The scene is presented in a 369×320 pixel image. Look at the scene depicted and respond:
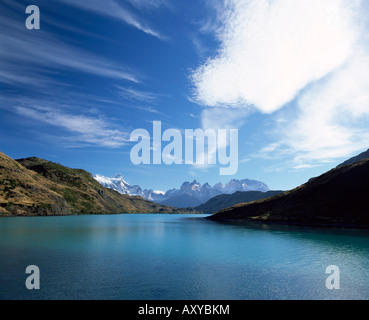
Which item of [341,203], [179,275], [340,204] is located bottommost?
[179,275]

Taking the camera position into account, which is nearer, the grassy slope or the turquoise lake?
the turquoise lake

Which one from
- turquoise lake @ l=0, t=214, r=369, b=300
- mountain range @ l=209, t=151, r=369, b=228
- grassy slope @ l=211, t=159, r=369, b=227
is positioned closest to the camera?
turquoise lake @ l=0, t=214, r=369, b=300

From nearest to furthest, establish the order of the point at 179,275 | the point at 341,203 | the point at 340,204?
1. the point at 179,275
2. the point at 340,204
3. the point at 341,203

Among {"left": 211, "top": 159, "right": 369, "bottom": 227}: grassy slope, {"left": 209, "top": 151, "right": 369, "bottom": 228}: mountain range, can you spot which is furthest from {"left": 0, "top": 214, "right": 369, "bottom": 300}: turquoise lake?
{"left": 211, "top": 159, "right": 369, "bottom": 227}: grassy slope

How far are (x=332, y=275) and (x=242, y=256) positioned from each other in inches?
887

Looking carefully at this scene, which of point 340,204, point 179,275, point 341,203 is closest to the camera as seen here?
point 179,275

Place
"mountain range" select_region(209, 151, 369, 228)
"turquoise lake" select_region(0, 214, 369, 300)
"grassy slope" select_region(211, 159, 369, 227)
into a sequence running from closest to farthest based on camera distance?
"turquoise lake" select_region(0, 214, 369, 300), "mountain range" select_region(209, 151, 369, 228), "grassy slope" select_region(211, 159, 369, 227)

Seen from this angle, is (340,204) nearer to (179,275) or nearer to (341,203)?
(341,203)

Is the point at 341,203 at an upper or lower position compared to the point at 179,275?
upper

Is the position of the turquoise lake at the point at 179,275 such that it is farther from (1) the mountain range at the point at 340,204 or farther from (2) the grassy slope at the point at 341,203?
(2) the grassy slope at the point at 341,203

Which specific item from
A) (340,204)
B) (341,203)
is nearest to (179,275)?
(340,204)

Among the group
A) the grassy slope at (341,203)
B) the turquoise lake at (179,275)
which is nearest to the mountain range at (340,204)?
the grassy slope at (341,203)

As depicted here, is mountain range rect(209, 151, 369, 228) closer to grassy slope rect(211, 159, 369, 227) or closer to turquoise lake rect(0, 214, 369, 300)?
grassy slope rect(211, 159, 369, 227)

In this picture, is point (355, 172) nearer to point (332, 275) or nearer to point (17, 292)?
point (332, 275)
